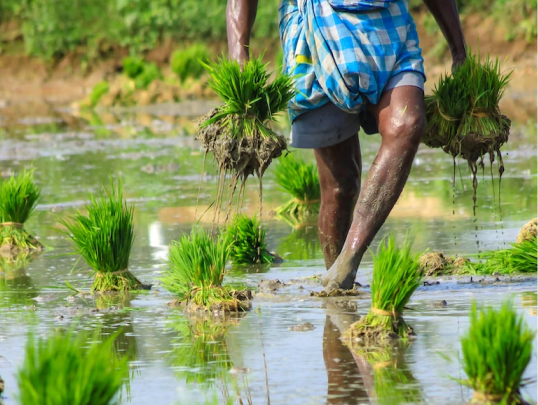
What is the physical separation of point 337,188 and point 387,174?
0.70 m

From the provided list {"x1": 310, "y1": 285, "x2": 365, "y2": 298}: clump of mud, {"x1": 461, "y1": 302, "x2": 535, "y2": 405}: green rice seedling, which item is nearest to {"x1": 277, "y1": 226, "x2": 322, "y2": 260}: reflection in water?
{"x1": 310, "y1": 285, "x2": 365, "y2": 298}: clump of mud

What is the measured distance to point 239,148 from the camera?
4.51 metres

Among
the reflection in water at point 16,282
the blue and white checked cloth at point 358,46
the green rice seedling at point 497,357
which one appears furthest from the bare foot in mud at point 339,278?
the green rice seedling at point 497,357

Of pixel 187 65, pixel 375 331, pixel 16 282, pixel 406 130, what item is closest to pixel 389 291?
pixel 375 331

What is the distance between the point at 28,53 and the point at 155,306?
24199 mm

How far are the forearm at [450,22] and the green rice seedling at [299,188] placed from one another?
2.36 metres

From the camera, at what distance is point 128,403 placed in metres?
3.15

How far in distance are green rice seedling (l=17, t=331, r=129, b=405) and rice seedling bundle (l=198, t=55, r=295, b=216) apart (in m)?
1.92

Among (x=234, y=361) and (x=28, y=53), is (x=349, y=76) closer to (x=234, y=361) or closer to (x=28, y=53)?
(x=234, y=361)

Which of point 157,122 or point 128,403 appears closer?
point 128,403

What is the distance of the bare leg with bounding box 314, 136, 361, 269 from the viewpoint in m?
5.04

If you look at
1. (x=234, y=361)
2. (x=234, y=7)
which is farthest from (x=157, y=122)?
(x=234, y=361)

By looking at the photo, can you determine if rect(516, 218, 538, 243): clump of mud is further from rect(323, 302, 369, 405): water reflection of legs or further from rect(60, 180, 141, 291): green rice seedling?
rect(60, 180, 141, 291): green rice seedling

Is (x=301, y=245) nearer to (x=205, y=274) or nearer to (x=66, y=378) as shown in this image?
(x=205, y=274)
